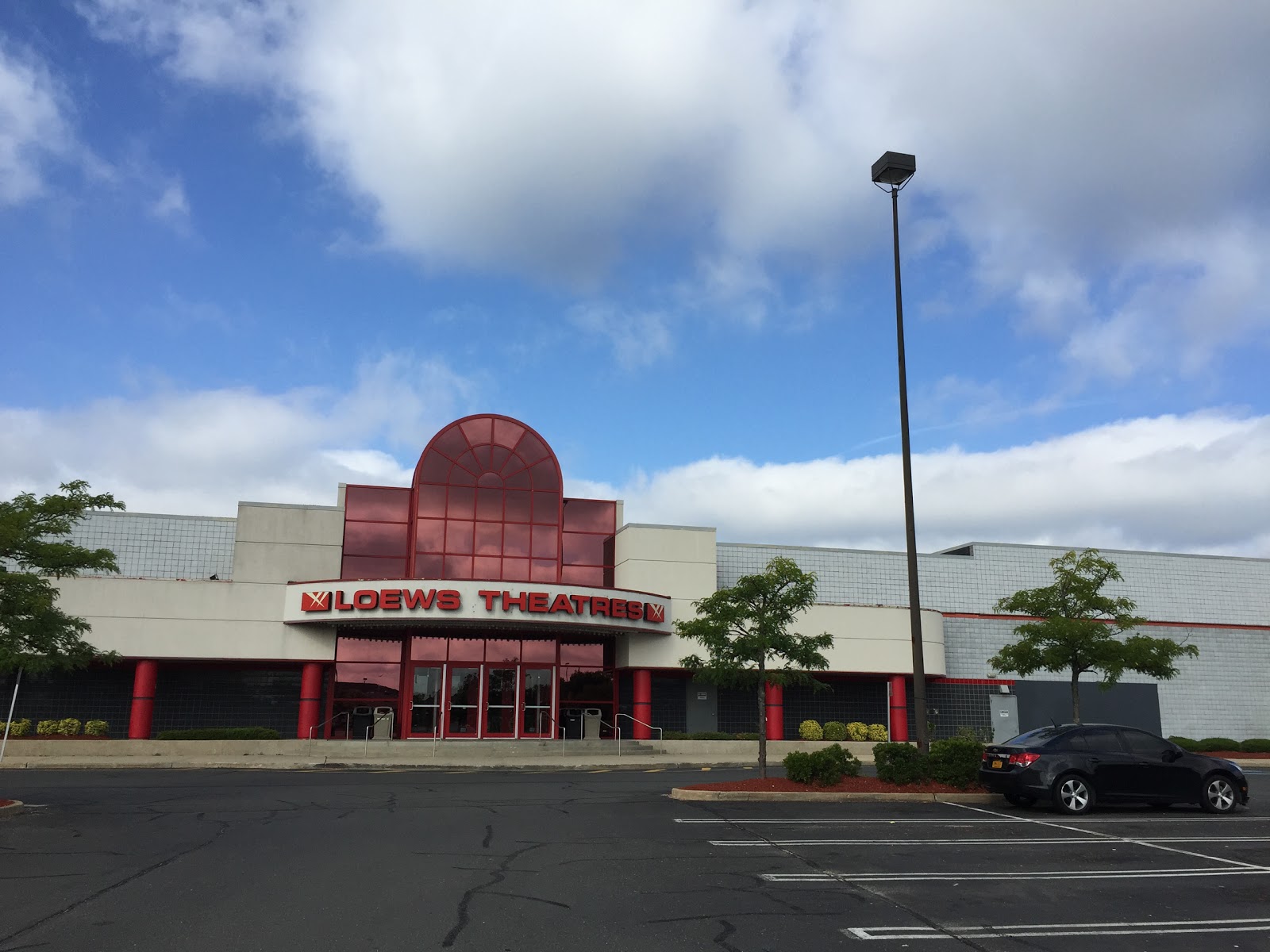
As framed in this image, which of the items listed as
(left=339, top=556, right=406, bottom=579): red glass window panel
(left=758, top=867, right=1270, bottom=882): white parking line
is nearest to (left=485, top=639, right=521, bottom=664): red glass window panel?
(left=339, top=556, right=406, bottom=579): red glass window panel

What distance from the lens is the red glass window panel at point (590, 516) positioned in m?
37.2

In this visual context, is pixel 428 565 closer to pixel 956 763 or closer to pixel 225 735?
pixel 225 735

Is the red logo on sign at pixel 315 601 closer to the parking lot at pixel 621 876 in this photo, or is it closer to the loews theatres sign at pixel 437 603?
the loews theatres sign at pixel 437 603

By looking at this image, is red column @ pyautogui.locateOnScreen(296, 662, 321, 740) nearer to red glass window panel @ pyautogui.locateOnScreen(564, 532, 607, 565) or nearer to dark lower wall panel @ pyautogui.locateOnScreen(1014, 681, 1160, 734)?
red glass window panel @ pyautogui.locateOnScreen(564, 532, 607, 565)

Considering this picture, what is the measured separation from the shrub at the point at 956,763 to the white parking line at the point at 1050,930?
9424 millimetres

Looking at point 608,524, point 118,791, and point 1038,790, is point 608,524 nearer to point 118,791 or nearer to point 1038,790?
point 118,791

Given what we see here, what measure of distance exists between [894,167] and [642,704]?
70.8 feet

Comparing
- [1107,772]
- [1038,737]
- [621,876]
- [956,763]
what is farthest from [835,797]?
[621,876]

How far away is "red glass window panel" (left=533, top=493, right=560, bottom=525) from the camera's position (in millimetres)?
36250

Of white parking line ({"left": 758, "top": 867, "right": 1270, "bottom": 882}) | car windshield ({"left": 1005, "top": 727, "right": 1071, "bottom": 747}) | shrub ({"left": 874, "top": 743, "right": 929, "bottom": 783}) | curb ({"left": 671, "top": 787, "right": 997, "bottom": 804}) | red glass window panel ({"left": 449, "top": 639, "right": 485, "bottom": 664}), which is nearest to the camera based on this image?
white parking line ({"left": 758, "top": 867, "right": 1270, "bottom": 882})

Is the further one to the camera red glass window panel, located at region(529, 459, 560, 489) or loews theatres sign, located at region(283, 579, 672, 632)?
red glass window panel, located at region(529, 459, 560, 489)

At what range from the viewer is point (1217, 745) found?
36.6 m

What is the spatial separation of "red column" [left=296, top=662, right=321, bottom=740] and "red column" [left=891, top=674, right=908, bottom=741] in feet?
67.8

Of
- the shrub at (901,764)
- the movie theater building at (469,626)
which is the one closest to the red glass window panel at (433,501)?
the movie theater building at (469,626)
